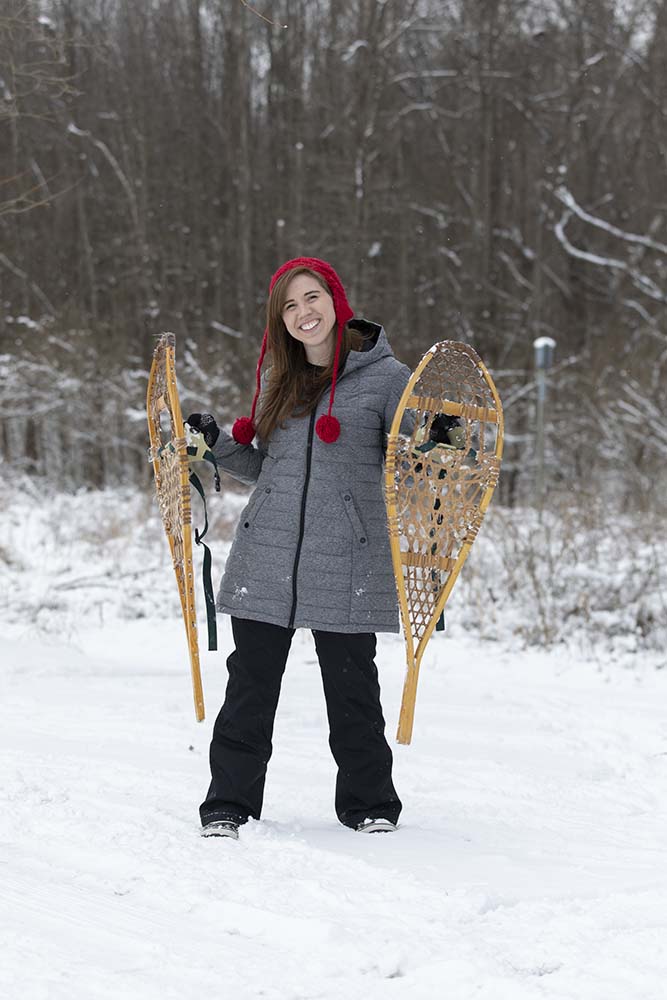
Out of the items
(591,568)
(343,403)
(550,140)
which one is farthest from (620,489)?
(343,403)

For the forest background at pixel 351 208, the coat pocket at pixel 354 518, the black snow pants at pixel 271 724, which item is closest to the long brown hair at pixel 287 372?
the coat pocket at pixel 354 518

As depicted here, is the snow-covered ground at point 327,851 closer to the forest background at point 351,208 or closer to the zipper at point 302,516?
the zipper at point 302,516

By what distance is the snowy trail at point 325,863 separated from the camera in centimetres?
199

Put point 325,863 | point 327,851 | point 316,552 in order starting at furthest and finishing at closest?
point 316,552 < point 327,851 < point 325,863

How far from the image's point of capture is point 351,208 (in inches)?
615

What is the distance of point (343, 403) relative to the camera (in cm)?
307

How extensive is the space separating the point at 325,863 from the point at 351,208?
1412 centimetres

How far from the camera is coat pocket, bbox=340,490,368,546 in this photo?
298 centimetres

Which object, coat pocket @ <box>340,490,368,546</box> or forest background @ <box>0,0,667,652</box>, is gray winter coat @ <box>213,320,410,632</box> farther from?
forest background @ <box>0,0,667,652</box>

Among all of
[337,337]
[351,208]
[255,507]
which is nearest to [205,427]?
[255,507]

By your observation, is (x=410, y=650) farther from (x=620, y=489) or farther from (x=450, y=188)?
(x=450, y=188)

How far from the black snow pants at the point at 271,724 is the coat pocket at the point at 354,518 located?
11.3 inches

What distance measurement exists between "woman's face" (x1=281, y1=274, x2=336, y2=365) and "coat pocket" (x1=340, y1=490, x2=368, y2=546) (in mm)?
496

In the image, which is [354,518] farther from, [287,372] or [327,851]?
[327,851]
